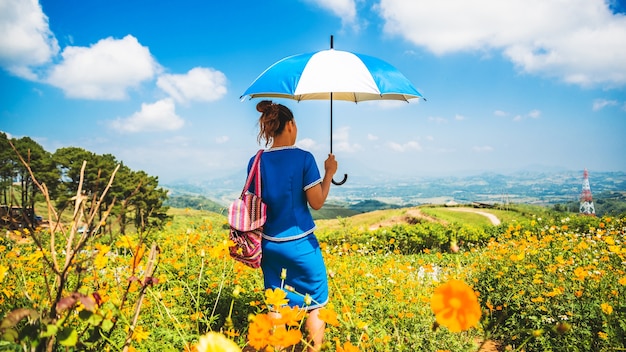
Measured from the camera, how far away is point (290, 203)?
2.60 meters

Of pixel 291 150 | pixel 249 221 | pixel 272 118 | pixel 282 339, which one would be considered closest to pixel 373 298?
pixel 249 221

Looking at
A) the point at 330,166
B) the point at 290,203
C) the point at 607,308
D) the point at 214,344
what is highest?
the point at 330,166

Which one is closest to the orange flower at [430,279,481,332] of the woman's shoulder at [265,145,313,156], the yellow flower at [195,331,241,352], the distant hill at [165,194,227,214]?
the yellow flower at [195,331,241,352]

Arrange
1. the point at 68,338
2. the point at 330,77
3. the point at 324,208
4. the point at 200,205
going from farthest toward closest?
the point at 324,208, the point at 200,205, the point at 330,77, the point at 68,338

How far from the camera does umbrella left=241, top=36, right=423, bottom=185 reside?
301 cm

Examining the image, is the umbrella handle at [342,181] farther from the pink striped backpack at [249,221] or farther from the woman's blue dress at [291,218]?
the pink striped backpack at [249,221]

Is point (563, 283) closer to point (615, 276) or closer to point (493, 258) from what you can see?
point (615, 276)

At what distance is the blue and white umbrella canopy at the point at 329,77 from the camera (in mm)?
3014

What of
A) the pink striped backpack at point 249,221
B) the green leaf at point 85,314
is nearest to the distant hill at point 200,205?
the pink striped backpack at point 249,221

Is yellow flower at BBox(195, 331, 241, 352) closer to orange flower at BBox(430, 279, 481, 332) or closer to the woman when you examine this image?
orange flower at BBox(430, 279, 481, 332)

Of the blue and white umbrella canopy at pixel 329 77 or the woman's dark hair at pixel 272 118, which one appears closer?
the woman's dark hair at pixel 272 118

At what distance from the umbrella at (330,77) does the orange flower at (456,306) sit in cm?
216

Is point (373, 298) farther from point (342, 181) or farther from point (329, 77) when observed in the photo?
point (329, 77)

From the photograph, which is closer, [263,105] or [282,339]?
[282,339]
